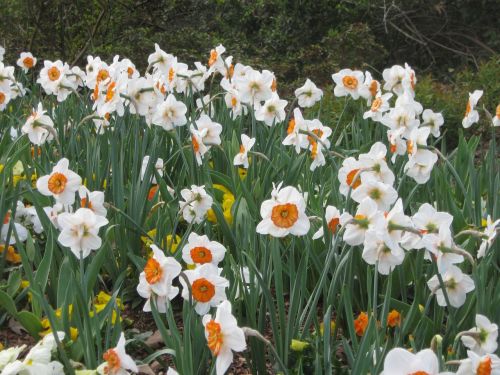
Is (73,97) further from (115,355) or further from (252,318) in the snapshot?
(115,355)

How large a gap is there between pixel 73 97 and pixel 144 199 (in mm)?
1646

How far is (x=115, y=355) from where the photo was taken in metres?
1.34

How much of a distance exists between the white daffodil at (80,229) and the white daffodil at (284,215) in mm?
352

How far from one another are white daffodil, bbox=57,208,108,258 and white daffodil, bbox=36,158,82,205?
0.22m

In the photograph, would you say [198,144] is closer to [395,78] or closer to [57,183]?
[57,183]

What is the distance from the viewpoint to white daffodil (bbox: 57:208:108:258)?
1569 millimetres

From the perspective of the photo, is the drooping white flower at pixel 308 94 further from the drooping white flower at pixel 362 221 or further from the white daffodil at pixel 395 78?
the drooping white flower at pixel 362 221

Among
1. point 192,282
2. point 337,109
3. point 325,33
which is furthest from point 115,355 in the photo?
point 325,33

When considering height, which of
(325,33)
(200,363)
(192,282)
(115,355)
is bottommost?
(200,363)

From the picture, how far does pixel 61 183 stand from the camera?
5.86 ft

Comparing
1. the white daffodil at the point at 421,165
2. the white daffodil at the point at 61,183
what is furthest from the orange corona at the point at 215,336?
the white daffodil at the point at 421,165

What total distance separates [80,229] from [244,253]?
0.38 m

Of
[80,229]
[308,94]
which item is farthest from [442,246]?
[308,94]

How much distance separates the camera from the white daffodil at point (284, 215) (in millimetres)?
1554
